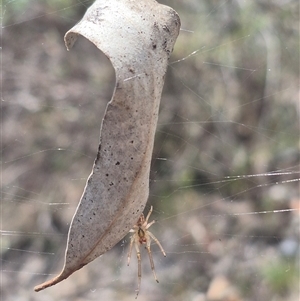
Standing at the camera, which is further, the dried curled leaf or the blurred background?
the blurred background

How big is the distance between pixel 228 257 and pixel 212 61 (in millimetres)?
1099

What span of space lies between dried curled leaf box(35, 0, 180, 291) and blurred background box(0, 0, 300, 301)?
1.77 meters

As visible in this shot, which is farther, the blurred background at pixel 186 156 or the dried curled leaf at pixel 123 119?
the blurred background at pixel 186 156

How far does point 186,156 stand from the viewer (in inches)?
107

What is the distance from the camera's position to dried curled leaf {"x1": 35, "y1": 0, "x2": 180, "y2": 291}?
1.61ft

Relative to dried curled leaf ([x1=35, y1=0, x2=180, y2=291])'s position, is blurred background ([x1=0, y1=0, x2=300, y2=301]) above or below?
below

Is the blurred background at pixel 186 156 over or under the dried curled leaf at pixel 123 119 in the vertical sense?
under

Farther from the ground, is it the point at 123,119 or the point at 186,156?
the point at 123,119

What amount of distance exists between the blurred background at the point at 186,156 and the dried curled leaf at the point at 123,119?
177cm

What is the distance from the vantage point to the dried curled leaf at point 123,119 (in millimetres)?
490

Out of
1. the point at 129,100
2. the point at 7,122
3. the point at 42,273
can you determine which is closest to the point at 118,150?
the point at 129,100

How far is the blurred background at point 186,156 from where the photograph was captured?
2.42 m

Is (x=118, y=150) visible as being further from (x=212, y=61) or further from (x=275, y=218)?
(x=212, y=61)

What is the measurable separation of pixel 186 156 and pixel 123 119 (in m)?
2.23
